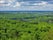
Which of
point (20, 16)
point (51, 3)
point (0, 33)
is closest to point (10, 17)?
point (20, 16)

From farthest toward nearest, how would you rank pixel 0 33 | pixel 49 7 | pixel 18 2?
pixel 18 2 < pixel 49 7 < pixel 0 33

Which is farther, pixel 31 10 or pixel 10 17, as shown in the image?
pixel 31 10

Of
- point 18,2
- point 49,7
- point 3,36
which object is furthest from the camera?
point 18,2

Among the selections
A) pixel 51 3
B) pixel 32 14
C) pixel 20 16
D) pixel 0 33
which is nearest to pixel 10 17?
pixel 20 16

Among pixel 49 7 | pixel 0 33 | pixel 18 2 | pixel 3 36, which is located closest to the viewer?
pixel 3 36

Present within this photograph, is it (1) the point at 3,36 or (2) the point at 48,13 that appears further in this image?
(2) the point at 48,13

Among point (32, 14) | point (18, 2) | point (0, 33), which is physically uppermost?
point (0, 33)

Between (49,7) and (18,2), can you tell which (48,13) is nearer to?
(49,7)

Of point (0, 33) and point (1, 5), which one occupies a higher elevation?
point (0, 33)

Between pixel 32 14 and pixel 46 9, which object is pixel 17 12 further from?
pixel 46 9
